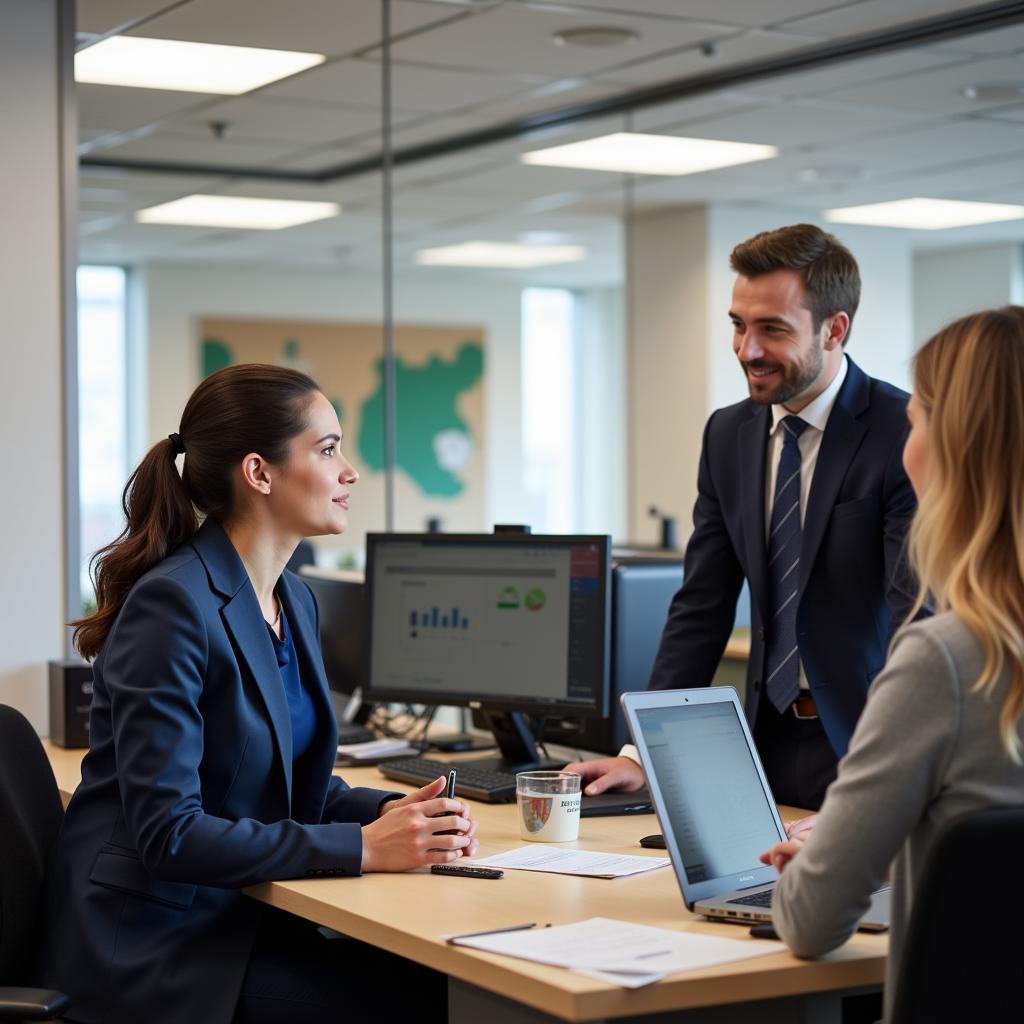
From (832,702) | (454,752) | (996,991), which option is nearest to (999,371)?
(996,991)

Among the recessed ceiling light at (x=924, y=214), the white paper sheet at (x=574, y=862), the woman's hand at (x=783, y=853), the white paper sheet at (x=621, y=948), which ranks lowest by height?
the white paper sheet at (x=574, y=862)

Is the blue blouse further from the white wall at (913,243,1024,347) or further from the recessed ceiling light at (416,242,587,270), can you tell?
the recessed ceiling light at (416,242,587,270)

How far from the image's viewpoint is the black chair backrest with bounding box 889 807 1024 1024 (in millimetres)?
1449

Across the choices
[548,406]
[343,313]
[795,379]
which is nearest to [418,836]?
[795,379]

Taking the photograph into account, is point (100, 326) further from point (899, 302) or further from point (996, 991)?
point (996, 991)

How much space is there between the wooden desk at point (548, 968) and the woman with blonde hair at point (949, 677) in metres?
0.09

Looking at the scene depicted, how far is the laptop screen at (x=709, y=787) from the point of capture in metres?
1.89

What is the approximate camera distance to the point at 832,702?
8.21 ft

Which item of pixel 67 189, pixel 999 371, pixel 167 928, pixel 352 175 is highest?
pixel 352 175

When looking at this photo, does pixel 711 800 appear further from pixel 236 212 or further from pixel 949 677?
pixel 236 212

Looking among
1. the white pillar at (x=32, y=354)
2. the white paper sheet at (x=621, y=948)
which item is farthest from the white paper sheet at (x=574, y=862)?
the white pillar at (x=32, y=354)

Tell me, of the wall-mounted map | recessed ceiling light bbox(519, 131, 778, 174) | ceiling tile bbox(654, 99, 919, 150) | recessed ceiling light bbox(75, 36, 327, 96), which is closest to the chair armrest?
recessed ceiling light bbox(75, 36, 327, 96)

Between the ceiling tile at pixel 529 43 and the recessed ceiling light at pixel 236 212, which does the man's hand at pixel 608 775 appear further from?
the recessed ceiling light at pixel 236 212

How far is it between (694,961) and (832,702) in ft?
3.12
